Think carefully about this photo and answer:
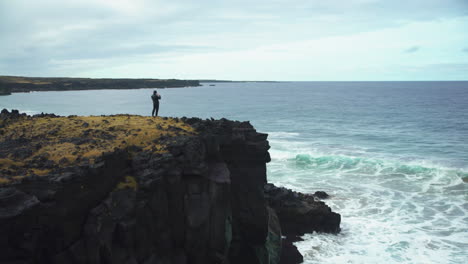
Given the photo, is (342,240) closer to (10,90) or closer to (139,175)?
(139,175)

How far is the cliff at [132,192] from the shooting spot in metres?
11.2

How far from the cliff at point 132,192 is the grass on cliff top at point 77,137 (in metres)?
0.05

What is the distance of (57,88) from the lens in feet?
620

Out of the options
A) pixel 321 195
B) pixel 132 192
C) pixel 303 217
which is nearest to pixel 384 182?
pixel 321 195

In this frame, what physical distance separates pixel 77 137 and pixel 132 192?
13.8ft

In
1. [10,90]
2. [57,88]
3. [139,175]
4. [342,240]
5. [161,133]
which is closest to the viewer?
[139,175]

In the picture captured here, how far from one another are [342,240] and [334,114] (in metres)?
72.7

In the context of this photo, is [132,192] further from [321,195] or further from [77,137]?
[321,195]

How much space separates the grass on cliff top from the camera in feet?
42.0

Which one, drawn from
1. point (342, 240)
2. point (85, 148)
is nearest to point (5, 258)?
point (85, 148)

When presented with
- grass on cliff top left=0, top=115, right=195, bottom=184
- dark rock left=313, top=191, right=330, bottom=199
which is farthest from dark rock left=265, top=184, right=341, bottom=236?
grass on cliff top left=0, top=115, right=195, bottom=184

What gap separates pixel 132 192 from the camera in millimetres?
13648

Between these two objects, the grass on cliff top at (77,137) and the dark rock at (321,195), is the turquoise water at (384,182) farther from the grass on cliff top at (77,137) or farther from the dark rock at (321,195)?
the grass on cliff top at (77,137)

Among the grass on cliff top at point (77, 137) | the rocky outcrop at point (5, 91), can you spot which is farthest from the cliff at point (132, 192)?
the rocky outcrop at point (5, 91)
